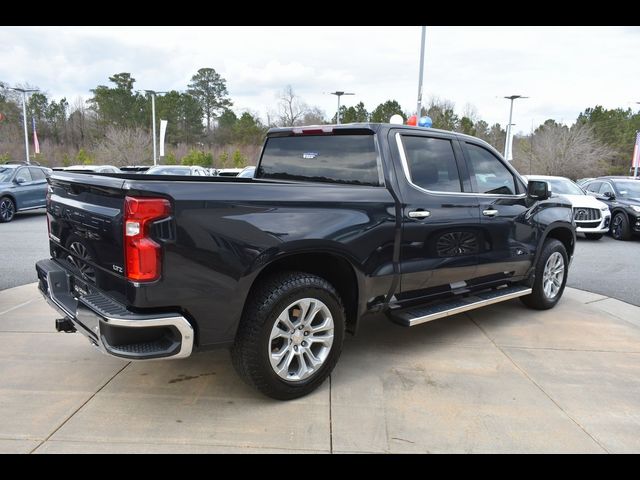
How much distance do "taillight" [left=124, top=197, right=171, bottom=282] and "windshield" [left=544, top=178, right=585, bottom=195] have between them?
38.8ft

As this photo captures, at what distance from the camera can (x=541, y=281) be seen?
5258 mm

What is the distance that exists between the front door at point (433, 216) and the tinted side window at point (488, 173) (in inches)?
6.9

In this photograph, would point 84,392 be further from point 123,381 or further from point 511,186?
point 511,186

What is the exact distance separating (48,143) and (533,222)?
5559cm

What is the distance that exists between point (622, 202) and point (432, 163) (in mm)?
10592

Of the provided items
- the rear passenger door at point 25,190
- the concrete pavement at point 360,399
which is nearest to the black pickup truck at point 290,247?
the concrete pavement at point 360,399

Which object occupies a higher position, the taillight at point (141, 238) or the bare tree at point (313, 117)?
the bare tree at point (313, 117)

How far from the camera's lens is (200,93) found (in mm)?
56688

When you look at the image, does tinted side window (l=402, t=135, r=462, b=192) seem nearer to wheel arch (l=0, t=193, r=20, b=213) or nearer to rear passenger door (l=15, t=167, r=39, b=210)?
wheel arch (l=0, t=193, r=20, b=213)

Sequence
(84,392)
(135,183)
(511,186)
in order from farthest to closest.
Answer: (511,186) → (84,392) → (135,183)

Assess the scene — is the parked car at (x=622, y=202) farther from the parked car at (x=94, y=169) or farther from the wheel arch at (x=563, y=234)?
the parked car at (x=94, y=169)

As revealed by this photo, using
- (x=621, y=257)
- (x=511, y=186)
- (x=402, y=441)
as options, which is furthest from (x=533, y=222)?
(x=621, y=257)

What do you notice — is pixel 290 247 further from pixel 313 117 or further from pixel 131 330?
pixel 313 117

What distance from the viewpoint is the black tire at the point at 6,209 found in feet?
40.0
